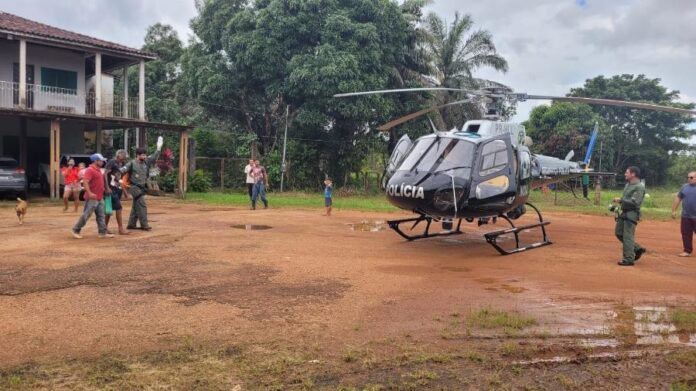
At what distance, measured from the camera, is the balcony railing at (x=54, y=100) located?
20875 mm

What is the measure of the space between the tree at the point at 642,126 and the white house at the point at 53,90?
32.7 metres

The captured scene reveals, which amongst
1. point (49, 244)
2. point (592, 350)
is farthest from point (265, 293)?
point (49, 244)

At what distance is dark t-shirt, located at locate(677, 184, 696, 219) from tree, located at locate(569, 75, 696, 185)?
3234cm

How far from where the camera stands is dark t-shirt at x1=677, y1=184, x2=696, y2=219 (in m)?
9.77

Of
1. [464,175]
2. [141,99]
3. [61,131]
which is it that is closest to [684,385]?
[464,175]

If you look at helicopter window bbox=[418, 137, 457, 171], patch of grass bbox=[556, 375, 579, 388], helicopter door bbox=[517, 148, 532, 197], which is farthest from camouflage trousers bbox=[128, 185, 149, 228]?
patch of grass bbox=[556, 375, 579, 388]

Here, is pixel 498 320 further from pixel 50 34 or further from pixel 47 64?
pixel 47 64

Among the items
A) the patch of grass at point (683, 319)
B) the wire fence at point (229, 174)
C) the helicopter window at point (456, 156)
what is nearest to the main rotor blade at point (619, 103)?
the helicopter window at point (456, 156)

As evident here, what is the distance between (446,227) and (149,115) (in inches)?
970

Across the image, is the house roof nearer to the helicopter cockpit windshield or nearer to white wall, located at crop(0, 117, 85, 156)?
white wall, located at crop(0, 117, 85, 156)

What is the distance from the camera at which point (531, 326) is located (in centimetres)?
520

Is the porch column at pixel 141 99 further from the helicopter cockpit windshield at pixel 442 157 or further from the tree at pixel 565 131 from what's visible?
the tree at pixel 565 131

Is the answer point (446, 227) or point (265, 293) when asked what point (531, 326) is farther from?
point (446, 227)

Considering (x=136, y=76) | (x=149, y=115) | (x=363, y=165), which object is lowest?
(x=363, y=165)
